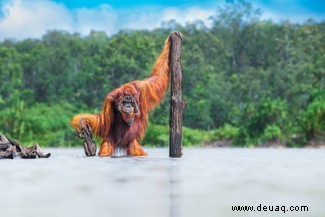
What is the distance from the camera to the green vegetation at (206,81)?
63.6 ft

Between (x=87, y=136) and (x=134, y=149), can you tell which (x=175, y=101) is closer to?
(x=134, y=149)

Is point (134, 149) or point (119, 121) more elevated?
point (119, 121)

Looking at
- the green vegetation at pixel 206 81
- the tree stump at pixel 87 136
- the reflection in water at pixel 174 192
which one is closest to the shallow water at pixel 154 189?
the reflection in water at pixel 174 192

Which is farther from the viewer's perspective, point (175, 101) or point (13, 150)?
point (13, 150)

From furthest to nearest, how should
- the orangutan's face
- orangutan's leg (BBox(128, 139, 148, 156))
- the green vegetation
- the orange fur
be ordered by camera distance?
the green vegetation
orangutan's leg (BBox(128, 139, 148, 156))
the orange fur
the orangutan's face

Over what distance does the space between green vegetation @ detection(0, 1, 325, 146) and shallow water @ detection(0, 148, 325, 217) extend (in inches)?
432

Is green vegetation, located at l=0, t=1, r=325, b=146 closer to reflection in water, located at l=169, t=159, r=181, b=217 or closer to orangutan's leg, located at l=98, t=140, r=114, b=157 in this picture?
orangutan's leg, located at l=98, t=140, r=114, b=157

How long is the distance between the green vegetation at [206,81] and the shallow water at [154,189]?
11.0m

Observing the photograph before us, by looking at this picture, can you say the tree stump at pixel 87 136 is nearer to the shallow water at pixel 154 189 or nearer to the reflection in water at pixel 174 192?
the shallow water at pixel 154 189

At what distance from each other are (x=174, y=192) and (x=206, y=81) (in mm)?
22746

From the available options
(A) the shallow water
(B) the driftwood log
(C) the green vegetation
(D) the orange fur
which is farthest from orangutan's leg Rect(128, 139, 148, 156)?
(C) the green vegetation

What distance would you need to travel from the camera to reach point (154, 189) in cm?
451

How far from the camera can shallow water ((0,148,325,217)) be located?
138 inches

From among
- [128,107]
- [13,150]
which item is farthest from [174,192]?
[13,150]
